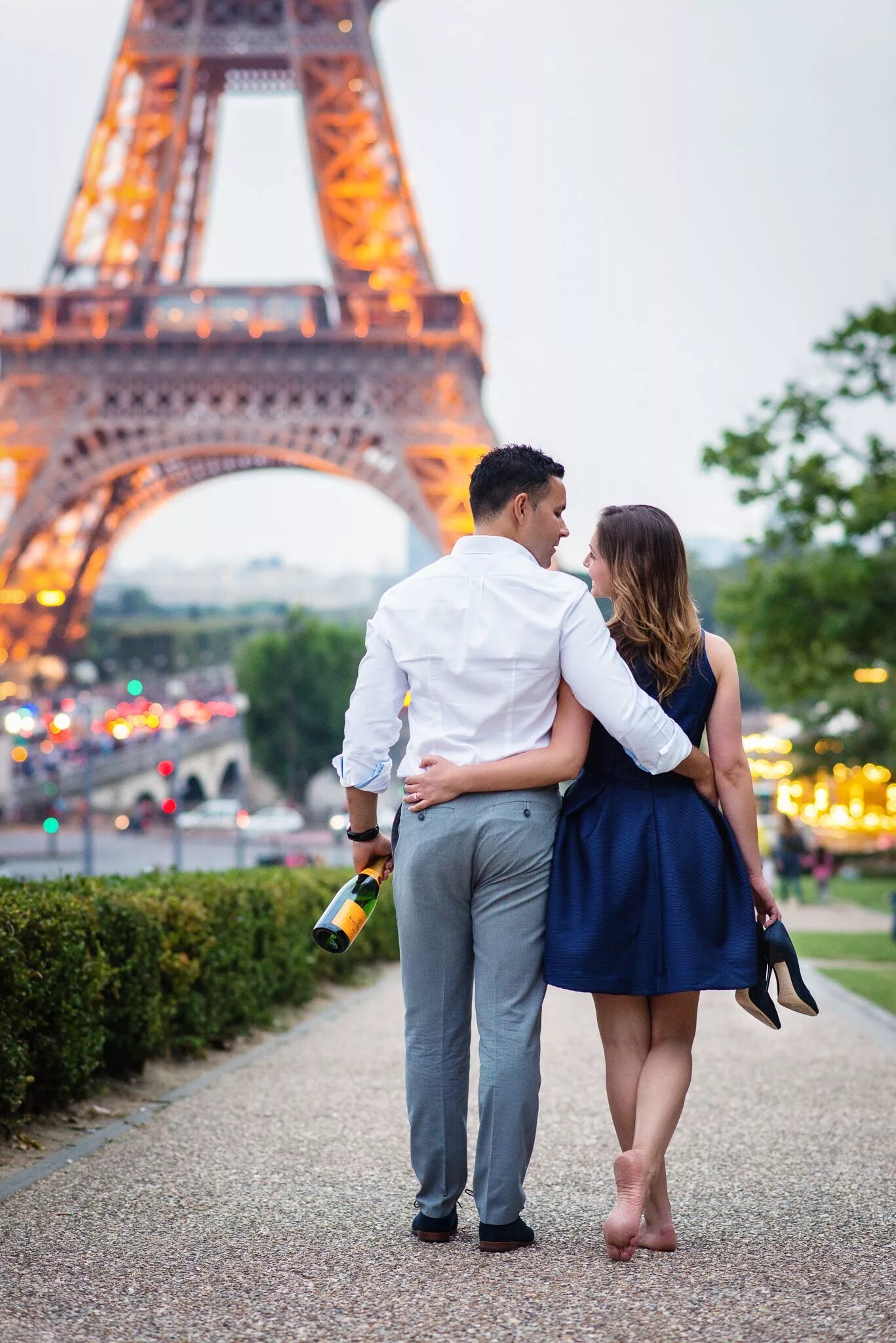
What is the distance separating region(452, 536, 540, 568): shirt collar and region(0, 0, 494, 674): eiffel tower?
2729 cm

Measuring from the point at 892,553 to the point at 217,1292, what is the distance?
17162 mm

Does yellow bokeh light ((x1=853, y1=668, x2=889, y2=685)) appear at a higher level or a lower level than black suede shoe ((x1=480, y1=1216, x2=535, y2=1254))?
higher

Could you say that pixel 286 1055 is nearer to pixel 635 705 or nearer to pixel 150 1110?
pixel 150 1110

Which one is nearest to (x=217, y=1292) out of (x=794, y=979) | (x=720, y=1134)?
(x=794, y=979)

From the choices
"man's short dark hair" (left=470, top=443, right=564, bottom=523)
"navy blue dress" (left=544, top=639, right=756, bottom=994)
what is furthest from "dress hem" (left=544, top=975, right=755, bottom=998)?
"man's short dark hair" (left=470, top=443, right=564, bottom=523)

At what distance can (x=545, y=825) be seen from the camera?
3.81 metres

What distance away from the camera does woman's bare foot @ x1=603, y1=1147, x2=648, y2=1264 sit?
11.8 ft

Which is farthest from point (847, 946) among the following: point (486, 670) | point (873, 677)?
point (486, 670)

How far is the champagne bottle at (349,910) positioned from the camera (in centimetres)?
390

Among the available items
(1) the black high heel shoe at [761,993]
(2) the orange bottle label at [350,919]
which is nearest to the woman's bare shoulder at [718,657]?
(1) the black high heel shoe at [761,993]

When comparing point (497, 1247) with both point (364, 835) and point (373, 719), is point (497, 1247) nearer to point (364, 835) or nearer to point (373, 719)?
point (364, 835)

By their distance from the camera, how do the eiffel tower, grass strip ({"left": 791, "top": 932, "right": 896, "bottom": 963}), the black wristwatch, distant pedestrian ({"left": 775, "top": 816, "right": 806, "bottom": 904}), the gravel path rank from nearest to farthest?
the gravel path → the black wristwatch → grass strip ({"left": 791, "top": 932, "right": 896, "bottom": 963}) → distant pedestrian ({"left": 775, "top": 816, "right": 806, "bottom": 904}) → the eiffel tower

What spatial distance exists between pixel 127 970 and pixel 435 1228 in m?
2.61

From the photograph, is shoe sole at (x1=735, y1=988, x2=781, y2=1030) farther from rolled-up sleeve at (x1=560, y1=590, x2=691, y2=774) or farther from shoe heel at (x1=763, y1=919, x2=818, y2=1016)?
rolled-up sleeve at (x1=560, y1=590, x2=691, y2=774)
